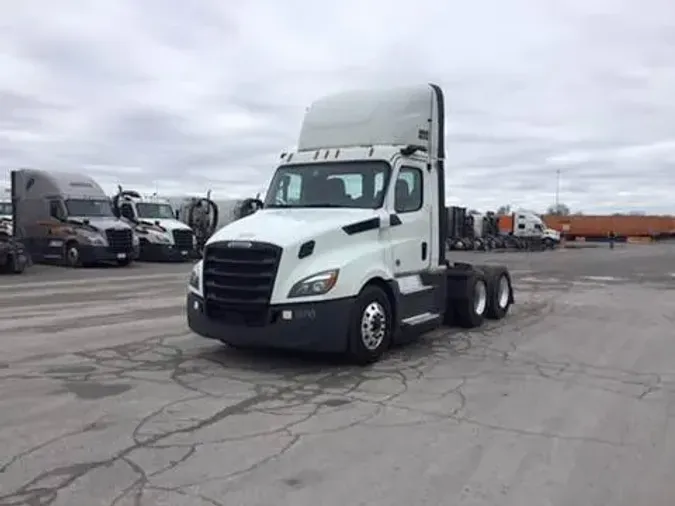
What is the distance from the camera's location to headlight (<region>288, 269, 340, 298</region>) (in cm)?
800

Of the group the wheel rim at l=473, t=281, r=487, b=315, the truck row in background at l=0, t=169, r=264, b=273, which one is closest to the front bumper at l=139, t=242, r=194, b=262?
the truck row in background at l=0, t=169, r=264, b=273

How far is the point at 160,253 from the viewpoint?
30656mm

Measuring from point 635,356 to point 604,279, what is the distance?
15.5m

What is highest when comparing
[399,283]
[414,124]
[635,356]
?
[414,124]

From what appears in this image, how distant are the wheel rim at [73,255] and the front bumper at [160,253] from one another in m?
4.85

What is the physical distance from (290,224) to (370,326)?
1511mm

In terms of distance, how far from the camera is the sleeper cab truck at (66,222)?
26.0m

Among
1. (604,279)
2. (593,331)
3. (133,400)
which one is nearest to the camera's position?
(133,400)

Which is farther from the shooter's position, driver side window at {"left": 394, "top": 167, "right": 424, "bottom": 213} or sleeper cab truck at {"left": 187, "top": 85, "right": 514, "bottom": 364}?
driver side window at {"left": 394, "top": 167, "right": 424, "bottom": 213}

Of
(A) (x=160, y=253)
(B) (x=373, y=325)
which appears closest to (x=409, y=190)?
(B) (x=373, y=325)

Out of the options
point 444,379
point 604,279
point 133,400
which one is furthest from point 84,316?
point 604,279

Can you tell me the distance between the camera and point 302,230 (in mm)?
8297

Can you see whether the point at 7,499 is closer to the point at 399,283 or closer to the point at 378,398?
the point at 378,398

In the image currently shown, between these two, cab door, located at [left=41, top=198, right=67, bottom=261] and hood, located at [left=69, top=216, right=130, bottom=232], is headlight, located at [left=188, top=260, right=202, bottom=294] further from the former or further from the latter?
cab door, located at [left=41, top=198, right=67, bottom=261]
